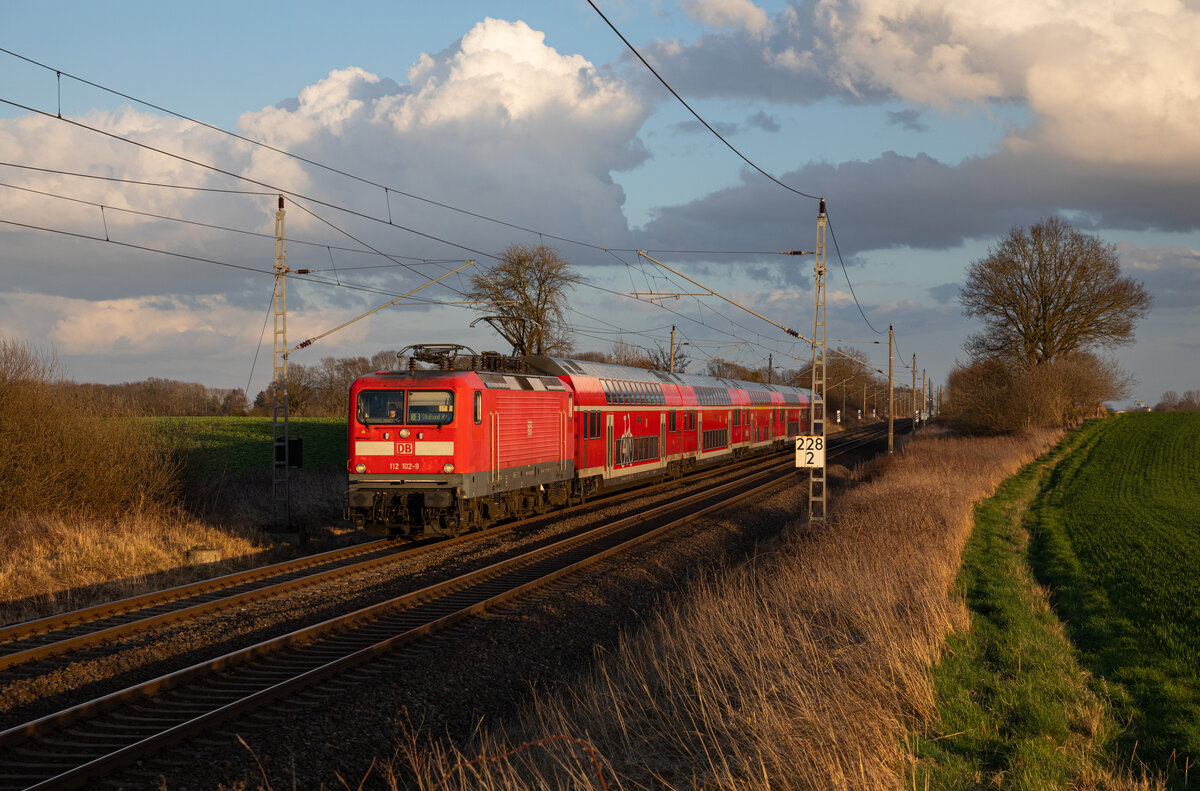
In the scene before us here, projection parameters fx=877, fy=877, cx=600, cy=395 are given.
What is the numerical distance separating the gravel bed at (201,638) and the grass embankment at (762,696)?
3.44 meters

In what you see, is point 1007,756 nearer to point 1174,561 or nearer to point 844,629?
point 844,629

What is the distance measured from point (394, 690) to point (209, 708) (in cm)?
158

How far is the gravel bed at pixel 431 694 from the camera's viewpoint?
6.44 metres

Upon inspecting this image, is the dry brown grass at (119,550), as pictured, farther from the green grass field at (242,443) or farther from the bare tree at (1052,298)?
the bare tree at (1052,298)

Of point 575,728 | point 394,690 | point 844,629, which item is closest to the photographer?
point 575,728

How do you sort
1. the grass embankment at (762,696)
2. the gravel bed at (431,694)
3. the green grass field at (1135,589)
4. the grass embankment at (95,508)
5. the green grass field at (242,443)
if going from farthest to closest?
the green grass field at (242,443) → the grass embankment at (95,508) → the green grass field at (1135,589) → the gravel bed at (431,694) → the grass embankment at (762,696)

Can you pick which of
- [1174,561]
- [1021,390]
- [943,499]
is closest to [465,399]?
[943,499]

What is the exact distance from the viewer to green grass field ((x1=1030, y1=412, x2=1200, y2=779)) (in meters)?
7.45

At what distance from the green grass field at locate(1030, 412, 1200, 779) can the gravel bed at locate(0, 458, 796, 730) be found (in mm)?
8699

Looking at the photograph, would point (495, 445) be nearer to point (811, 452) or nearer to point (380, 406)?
point (380, 406)

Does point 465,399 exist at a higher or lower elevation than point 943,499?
higher

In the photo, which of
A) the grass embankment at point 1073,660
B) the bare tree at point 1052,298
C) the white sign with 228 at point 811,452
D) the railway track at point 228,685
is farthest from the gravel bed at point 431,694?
the bare tree at point 1052,298

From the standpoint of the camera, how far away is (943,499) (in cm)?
1914

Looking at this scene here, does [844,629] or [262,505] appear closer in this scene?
[844,629]
